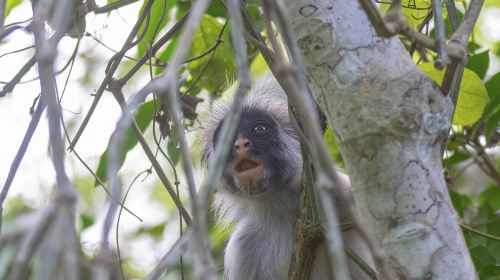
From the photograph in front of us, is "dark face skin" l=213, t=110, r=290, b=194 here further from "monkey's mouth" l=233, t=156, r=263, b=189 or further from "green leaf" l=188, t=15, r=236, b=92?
"green leaf" l=188, t=15, r=236, b=92

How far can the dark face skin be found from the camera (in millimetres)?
4320

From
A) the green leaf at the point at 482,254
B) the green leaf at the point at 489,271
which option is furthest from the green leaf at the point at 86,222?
the green leaf at the point at 489,271

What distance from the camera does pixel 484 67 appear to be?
393cm

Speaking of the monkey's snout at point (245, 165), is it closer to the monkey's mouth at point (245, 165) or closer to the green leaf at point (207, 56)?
the monkey's mouth at point (245, 165)

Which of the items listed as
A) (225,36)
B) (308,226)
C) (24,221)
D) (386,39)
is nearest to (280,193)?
(225,36)

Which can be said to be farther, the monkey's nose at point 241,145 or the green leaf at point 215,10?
the green leaf at point 215,10

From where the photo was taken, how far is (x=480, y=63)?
393 cm

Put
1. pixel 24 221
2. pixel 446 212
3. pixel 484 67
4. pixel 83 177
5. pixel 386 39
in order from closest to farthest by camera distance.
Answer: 1. pixel 24 221
2. pixel 446 212
3. pixel 386 39
4. pixel 484 67
5. pixel 83 177

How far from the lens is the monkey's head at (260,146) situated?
4340 mm

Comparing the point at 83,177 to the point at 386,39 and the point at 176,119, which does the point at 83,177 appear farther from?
the point at 176,119

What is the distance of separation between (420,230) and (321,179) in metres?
0.61

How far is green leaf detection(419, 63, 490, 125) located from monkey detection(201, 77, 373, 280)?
2.90 ft

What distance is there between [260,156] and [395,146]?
2.41 metres

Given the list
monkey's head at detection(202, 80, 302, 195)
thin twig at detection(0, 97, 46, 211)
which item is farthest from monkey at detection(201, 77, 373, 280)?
thin twig at detection(0, 97, 46, 211)
